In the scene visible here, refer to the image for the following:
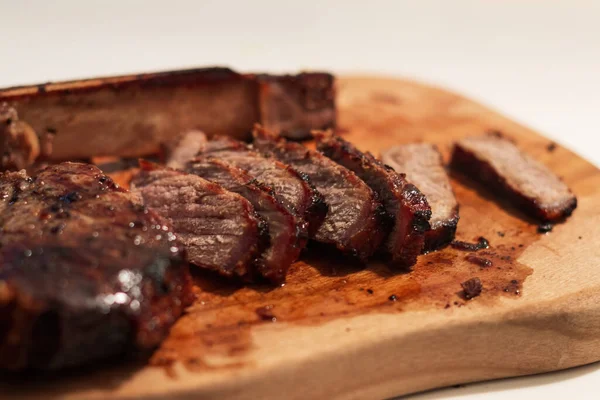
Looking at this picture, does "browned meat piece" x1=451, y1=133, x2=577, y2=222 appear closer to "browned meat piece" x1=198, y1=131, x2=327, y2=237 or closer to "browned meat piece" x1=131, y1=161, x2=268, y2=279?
"browned meat piece" x1=198, y1=131, x2=327, y2=237

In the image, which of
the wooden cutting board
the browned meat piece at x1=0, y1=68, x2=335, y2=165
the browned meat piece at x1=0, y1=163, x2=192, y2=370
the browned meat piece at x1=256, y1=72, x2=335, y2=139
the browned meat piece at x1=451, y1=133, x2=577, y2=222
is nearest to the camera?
the browned meat piece at x1=0, y1=163, x2=192, y2=370

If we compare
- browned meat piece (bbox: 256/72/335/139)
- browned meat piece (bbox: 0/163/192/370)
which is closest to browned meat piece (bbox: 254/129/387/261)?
browned meat piece (bbox: 0/163/192/370)

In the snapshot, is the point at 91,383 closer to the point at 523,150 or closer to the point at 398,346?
the point at 398,346

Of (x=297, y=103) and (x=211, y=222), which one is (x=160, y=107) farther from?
(x=211, y=222)

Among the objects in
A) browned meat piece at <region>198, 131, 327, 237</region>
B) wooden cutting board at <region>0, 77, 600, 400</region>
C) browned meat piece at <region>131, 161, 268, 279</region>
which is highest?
browned meat piece at <region>198, 131, 327, 237</region>

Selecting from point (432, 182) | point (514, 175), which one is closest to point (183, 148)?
point (432, 182)

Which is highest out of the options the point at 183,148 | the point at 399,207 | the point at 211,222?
the point at 399,207
